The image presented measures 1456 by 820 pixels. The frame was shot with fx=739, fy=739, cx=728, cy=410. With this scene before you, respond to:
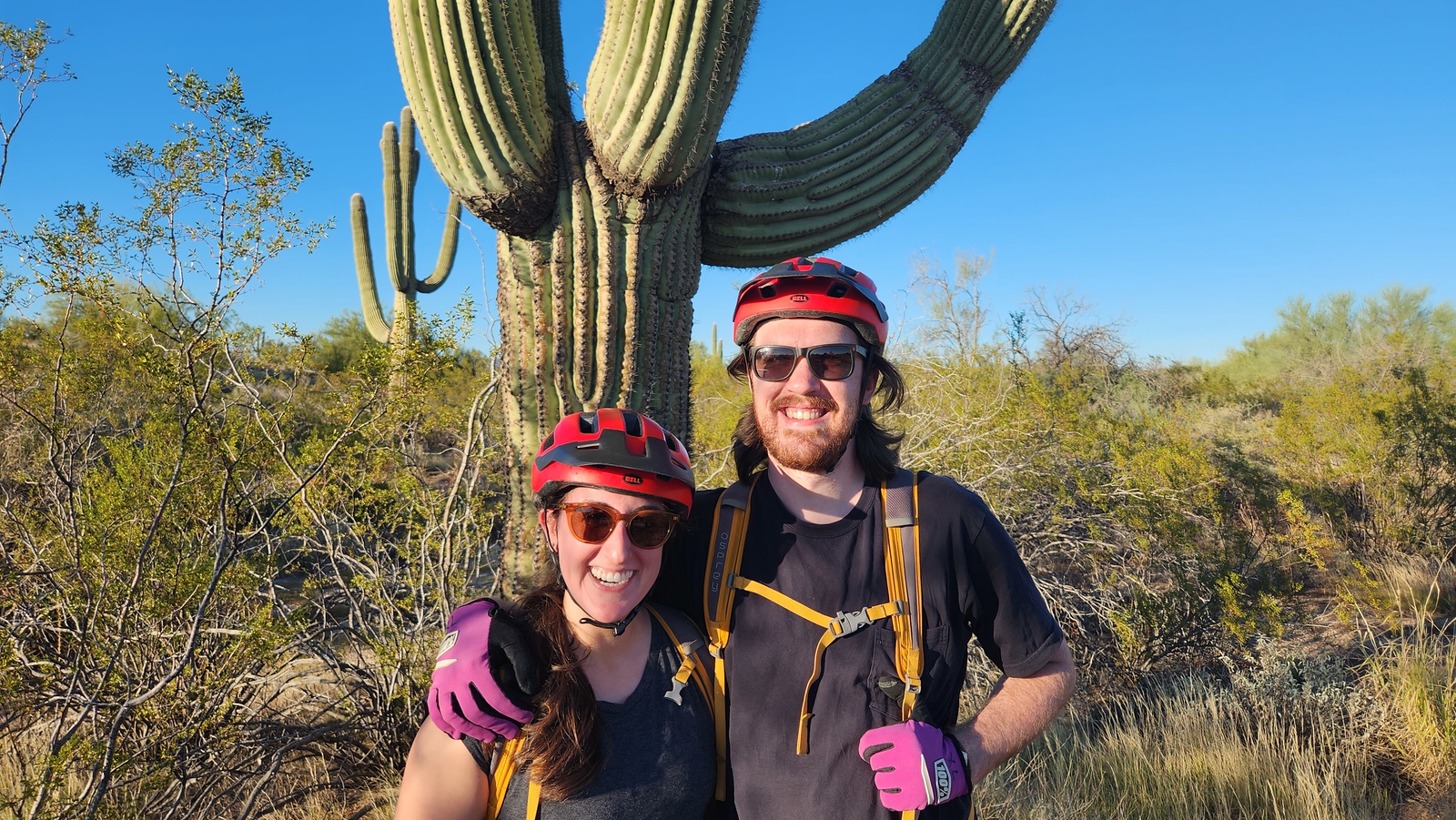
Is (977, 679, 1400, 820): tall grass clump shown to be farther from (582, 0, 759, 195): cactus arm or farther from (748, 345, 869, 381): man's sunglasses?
(582, 0, 759, 195): cactus arm

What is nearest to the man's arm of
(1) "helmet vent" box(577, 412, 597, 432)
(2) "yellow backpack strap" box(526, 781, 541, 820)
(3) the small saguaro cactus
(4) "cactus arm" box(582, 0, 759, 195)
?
(2) "yellow backpack strap" box(526, 781, 541, 820)

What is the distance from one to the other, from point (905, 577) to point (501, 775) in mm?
1035

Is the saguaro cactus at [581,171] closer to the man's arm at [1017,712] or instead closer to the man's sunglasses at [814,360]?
the man's sunglasses at [814,360]

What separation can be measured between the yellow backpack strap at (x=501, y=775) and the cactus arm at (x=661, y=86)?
7.95 feet

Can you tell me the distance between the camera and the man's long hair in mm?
2080

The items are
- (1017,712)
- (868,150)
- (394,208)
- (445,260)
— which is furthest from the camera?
(445,260)

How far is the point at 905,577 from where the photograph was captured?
1852 mm

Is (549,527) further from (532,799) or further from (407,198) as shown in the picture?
(407,198)

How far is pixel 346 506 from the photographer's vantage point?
4527mm

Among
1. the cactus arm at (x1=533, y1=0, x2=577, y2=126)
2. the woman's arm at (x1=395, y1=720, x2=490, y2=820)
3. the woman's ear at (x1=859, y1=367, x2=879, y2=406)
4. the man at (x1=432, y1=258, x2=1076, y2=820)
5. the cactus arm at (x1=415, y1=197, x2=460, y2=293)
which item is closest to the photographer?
the woman's arm at (x1=395, y1=720, x2=490, y2=820)

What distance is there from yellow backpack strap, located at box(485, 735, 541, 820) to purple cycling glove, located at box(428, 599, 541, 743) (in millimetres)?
52

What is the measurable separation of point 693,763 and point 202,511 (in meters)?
3.15

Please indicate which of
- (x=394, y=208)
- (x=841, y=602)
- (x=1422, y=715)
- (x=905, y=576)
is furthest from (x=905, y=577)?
(x=394, y=208)

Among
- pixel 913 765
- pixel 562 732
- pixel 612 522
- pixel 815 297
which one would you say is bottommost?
pixel 913 765
